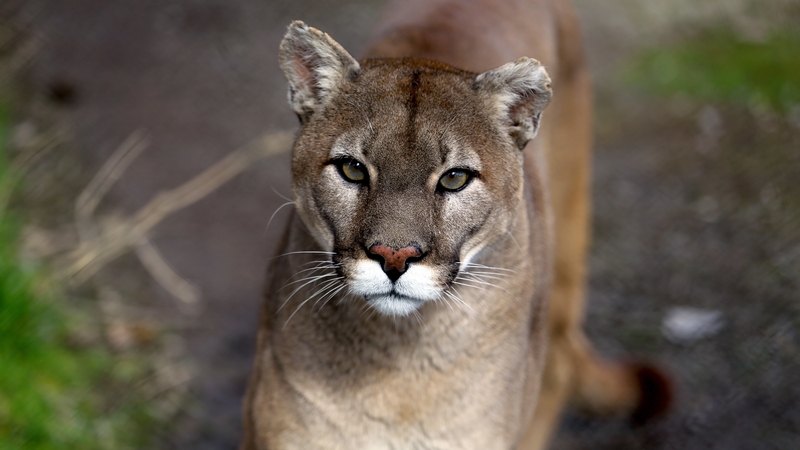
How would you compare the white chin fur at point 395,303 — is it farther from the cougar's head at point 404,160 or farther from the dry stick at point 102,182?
the dry stick at point 102,182

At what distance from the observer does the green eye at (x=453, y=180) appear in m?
2.04

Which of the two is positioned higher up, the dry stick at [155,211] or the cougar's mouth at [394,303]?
the cougar's mouth at [394,303]

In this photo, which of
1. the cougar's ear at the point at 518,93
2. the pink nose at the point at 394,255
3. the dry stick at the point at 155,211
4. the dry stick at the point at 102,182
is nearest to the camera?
the pink nose at the point at 394,255

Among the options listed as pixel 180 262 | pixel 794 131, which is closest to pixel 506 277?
pixel 180 262

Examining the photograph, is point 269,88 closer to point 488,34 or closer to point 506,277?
point 488,34

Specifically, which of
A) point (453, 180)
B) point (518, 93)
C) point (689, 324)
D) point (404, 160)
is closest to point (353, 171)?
point (404, 160)

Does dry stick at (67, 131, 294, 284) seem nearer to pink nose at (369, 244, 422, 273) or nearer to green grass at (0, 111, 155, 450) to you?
green grass at (0, 111, 155, 450)

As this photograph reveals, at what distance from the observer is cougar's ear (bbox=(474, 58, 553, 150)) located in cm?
211

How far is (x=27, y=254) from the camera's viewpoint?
377 centimetres

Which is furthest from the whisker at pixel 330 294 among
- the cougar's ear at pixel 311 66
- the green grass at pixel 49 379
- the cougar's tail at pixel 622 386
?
the cougar's tail at pixel 622 386

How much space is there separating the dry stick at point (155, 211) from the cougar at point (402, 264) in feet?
4.25

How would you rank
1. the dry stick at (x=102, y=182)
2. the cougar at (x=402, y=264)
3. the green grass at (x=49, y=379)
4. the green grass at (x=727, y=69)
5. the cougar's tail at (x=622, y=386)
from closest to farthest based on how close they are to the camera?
the cougar at (x=402, y=264), the green grass at (x=49, y=379), the cougar's tail at (x=622, y=386), the dry stick at (x=102, y=182), the green grass at (x=727, y=69)

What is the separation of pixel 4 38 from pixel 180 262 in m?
1.61

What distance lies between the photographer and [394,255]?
188 centimetres
